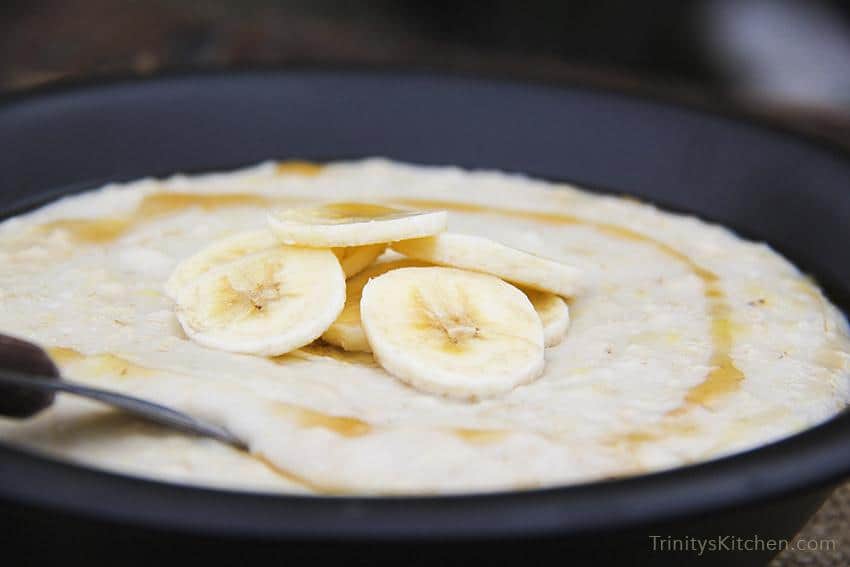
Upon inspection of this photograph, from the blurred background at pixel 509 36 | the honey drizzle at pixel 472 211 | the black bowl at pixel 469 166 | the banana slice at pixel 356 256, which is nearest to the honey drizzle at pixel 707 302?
the honey drizzle at pixel 472 211

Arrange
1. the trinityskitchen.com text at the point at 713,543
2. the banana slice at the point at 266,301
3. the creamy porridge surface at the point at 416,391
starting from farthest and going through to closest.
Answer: the banana slice at the point at 266,301 → the creamy porridge surface at the point at 416,391 → the trinityskitchen.com text at the point at 713,543

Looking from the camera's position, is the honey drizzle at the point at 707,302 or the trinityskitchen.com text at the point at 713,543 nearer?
the trinityskitchen.com text at the point at 713,543

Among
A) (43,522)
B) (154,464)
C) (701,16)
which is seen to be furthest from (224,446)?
(701,16)

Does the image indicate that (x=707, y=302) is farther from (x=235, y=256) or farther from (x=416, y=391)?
(x=235, y=256)

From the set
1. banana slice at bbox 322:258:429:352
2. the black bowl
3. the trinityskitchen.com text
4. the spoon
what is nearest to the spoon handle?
the spoon

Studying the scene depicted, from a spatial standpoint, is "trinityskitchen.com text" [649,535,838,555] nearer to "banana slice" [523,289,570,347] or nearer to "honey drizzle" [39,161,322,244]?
"banana slice" [523,289,570,347]

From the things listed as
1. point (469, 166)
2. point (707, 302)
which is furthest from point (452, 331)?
point (469, 166)

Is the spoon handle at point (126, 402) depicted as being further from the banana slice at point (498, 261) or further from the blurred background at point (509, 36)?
the blurred background at point (509, 36)
